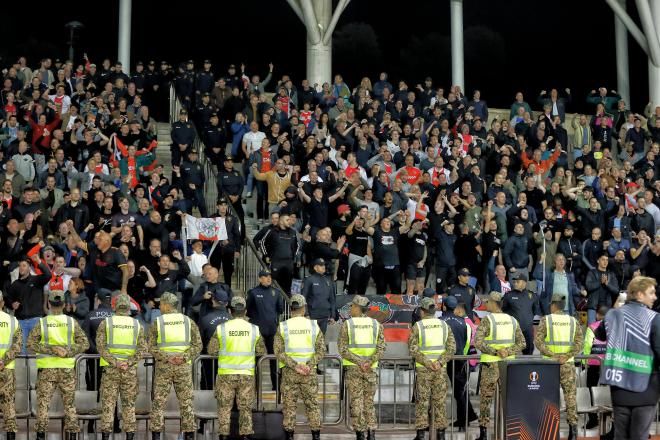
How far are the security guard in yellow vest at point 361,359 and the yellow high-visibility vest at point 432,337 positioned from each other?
1.66ft

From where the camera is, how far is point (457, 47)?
112 ft

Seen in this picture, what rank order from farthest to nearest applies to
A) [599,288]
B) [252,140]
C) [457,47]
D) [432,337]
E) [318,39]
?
[457,47], [318,39], [252,140], [599,288], [432,337]

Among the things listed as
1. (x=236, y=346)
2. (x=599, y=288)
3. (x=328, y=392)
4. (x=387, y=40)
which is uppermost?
(x=387, y=40)

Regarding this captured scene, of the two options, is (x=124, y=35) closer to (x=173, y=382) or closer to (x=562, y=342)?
(x=173, y=382)

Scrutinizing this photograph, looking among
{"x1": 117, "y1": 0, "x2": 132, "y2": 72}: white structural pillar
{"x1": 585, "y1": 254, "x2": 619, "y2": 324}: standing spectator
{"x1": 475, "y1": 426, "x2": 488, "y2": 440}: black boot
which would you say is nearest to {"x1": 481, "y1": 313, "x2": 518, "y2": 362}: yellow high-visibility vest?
{"x1": 475, "y1": 426, "x2": 488, "y2": 440}: black boot

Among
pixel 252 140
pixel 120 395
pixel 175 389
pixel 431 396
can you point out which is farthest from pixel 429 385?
pixel 252 140

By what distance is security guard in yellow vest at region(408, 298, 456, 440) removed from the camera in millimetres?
15023

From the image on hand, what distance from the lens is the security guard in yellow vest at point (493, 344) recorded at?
605 inches

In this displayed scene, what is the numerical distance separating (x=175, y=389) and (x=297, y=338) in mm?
1579

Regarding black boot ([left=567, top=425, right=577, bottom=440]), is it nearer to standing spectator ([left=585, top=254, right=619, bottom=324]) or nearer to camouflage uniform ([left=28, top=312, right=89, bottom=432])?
camouflage uniform ([left=28, top=312, right=89, bottom=432])

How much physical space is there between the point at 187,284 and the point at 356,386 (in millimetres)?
5063

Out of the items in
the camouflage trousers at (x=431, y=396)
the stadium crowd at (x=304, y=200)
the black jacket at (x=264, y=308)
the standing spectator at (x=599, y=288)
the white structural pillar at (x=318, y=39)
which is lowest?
the camouflage trousers at (x=431, y=396)

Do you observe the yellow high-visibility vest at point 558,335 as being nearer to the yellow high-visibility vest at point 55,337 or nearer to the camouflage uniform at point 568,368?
the camouflage uniform at point 568,368

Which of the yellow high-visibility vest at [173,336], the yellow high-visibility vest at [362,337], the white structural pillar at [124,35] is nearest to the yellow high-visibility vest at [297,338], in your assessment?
the yellow high-visibility vest at [362,337]
